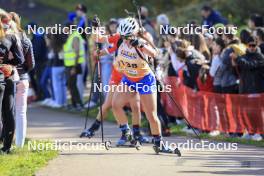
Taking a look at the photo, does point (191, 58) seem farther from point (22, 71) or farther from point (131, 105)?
point (22, 71)

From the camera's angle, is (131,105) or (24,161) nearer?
(24,161)

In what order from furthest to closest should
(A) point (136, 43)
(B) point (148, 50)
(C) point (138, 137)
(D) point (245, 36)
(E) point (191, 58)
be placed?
(E) point (191, 58) < (D) point (245, 36) < (C) point (138, 137) < (B) point (148, 50) < (A) point (136, 43)

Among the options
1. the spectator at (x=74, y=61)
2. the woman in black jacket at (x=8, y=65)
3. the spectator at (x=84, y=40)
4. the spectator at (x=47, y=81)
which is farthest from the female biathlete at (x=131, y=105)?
the spectator at (x=47, y=81)

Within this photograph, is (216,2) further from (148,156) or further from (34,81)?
(148,156)

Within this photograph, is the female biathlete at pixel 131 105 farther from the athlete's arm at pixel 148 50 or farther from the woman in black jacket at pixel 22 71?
the woman in black jacket at pixel 22 71

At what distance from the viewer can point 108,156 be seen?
1218 cm

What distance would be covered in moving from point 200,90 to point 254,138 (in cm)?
204

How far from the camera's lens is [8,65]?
38.5 feet

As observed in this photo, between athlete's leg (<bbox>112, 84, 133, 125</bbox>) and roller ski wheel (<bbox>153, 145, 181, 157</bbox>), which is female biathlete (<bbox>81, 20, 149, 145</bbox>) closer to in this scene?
athlete's leg (<bbox>112, 84, 133, 125</bbox>)

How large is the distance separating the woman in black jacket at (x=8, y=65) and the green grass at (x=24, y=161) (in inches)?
15.0

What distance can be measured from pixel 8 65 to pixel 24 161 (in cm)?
138

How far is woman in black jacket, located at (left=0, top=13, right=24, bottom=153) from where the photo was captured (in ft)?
38.2

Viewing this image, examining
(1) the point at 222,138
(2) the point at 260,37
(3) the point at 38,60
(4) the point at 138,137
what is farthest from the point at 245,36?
(3) the point at 38,60

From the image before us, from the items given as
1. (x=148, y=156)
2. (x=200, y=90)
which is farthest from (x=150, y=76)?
(x=200, y=90)
